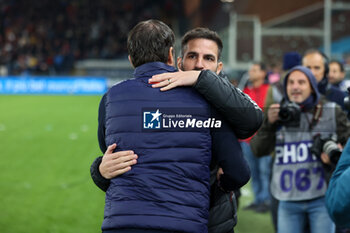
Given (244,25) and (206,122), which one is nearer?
(206,122)

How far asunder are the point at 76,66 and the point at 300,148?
19297 mm

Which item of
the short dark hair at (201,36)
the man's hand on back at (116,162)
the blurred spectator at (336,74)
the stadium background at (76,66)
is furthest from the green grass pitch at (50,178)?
the man's hand on back at (116,162)

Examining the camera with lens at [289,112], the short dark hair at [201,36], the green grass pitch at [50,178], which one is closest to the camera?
the short dark hair at [201,36]

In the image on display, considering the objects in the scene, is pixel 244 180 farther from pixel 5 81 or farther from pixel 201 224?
pixel 5 81

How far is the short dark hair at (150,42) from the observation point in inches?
62.2

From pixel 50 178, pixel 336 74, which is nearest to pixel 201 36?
pixel 336 74

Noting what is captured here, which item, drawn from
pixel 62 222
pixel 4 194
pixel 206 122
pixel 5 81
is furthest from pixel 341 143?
pixel 5 81

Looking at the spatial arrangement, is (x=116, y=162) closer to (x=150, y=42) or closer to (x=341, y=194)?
(x=150, y=42)

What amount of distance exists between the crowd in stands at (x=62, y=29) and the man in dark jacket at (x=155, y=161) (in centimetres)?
1963

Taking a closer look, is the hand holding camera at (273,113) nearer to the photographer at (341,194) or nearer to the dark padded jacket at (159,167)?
the dark padded jacket at (159,167)

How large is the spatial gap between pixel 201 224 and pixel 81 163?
18.1 feet

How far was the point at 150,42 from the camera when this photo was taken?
1.58 meters

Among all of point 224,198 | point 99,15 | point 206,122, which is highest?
point 99,15

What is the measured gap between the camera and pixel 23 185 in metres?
5.62
